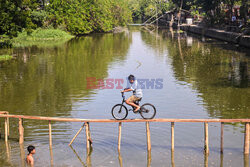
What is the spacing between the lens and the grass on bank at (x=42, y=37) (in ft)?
202

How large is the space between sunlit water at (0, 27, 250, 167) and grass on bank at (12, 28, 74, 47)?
983 cm

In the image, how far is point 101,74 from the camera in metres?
36.3

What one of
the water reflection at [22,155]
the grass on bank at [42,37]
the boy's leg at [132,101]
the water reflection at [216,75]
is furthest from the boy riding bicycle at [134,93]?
the grass on bank at [42,37]

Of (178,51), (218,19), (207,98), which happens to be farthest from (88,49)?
(207,98)

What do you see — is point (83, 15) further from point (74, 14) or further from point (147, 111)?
point (147, 111)

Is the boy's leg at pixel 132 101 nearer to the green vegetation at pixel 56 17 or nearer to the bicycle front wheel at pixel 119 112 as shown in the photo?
the bicycle front wheel at pixel 119 112

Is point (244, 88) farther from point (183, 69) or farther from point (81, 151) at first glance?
point (81, 151)

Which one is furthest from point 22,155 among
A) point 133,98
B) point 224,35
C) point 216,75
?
point 224,35

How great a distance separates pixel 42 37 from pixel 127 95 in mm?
42765

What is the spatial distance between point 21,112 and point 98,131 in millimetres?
6001

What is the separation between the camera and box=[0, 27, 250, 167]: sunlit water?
17.3 meters

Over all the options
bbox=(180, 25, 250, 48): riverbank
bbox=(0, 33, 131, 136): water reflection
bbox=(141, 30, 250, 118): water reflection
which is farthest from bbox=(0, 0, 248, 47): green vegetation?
bbox=(141, 30, 250, 118): water reflection

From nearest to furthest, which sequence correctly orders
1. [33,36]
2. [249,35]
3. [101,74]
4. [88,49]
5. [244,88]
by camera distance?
[244,88], [101,74], [249,35], [88,49], [33,36]

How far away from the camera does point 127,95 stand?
28266 mm
